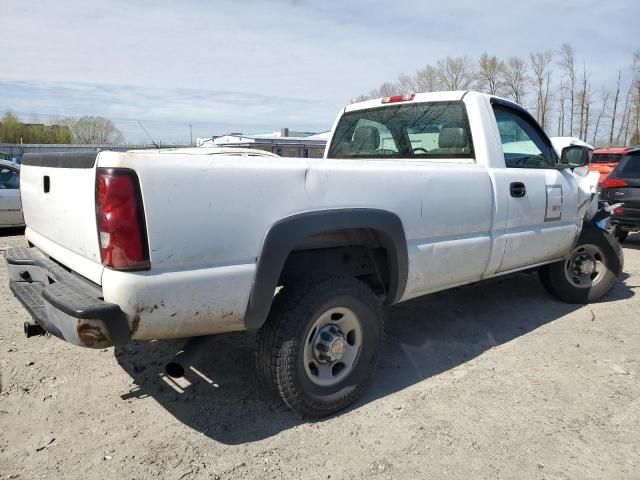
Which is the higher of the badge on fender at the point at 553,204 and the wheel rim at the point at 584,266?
the badge on fender at the point at 553,204

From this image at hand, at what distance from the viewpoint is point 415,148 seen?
414cm

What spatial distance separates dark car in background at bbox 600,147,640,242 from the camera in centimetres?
777

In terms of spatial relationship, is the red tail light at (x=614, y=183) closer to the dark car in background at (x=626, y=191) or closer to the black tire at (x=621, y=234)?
the dark car in background at (x=626, y=191)

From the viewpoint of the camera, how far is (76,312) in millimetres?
2105

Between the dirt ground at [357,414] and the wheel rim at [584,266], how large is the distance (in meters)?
0.78

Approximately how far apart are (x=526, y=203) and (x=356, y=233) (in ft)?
5.46

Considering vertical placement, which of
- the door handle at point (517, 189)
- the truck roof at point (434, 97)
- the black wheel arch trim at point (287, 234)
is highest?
the truck roof at point (434, 97)

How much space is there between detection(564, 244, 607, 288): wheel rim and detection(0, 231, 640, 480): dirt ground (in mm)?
776

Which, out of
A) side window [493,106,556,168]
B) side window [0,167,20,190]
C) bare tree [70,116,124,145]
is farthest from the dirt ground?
bare tree [70,116,124,145]

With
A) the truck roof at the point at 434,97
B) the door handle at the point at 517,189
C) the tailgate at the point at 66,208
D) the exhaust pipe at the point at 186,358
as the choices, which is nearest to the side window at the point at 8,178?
the tailgate at the point at 66,208

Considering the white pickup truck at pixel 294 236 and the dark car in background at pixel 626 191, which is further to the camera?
the dark car in background at pixel 626 191

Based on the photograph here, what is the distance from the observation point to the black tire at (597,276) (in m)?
4.95

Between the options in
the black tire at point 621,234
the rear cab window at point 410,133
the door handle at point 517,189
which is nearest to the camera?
the door handle at point 517,189

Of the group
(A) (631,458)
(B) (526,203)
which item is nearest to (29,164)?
(B) (526,203)
